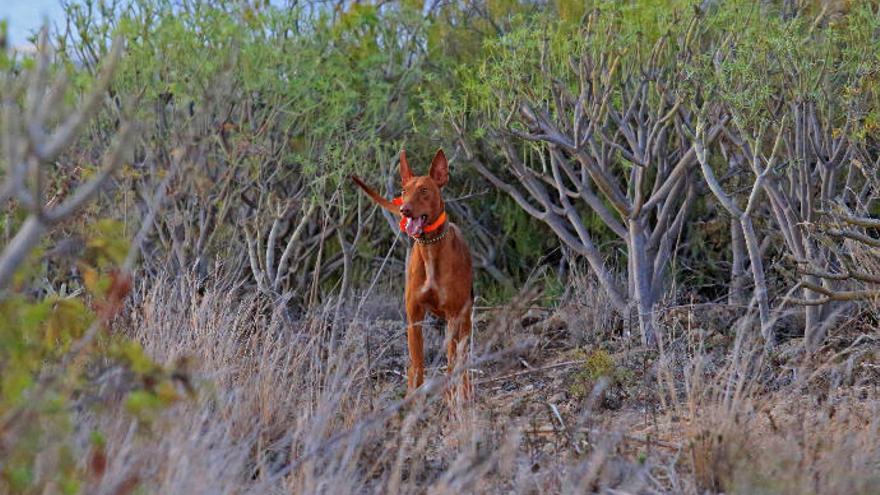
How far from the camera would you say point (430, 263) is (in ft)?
22.8

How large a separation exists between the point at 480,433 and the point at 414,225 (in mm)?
2026

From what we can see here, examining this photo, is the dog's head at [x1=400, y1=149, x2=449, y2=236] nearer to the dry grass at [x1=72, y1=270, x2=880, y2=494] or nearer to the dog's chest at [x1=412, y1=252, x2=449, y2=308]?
the dog's chest at [x1=412, y1=252, x2=449, y2=308]

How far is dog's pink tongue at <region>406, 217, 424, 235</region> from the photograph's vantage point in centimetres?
675

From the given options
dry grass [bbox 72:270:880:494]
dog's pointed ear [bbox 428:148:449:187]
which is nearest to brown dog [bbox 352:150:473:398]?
dog's pointed ear [bbox 428:148:449:187]

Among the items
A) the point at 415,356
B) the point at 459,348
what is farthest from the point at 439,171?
the point at 459,348

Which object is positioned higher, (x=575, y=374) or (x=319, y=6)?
(x=319, y=6)

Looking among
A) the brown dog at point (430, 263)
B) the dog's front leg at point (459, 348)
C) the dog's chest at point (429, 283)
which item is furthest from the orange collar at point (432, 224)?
the dog's front leg at point (459, 348)

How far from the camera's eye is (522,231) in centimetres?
1160

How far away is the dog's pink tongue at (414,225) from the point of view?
6.75 metres

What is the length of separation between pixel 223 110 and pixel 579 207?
3.61m

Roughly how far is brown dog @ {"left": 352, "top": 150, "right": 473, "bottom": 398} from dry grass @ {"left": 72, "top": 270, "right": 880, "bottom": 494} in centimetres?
42

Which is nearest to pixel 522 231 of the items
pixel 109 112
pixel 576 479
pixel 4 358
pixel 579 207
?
pixel 579 207

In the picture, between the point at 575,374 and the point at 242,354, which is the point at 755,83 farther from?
the point at 242,354

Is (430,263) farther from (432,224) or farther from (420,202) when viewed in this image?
(420,202)
